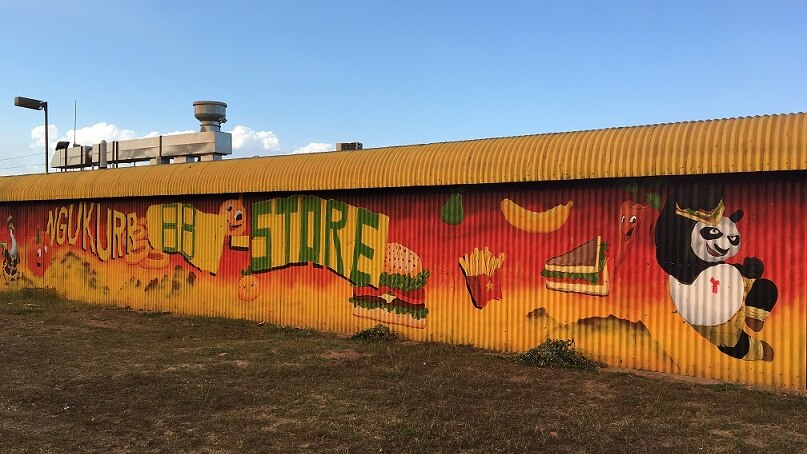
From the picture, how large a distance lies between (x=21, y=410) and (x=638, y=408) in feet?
23.4

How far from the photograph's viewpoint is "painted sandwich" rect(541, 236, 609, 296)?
31.4 feet

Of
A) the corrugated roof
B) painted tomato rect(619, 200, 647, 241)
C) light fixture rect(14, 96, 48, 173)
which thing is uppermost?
light fixture rect(14, 96, 48, 173)

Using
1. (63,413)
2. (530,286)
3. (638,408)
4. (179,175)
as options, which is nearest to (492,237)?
(530,286)

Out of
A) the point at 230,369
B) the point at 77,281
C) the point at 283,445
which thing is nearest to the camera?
the point at 283,445

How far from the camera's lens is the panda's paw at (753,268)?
8414 millimetres

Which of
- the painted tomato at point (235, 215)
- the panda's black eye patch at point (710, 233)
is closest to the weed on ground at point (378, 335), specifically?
the painted tomato at point (235, 215)

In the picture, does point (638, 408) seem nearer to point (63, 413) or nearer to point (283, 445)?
point (283, 445)

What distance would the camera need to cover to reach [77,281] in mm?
16953

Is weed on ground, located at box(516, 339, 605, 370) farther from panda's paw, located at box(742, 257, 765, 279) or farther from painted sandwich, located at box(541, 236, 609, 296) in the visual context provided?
panda's paw, located at box(742, 257, 765, 279)

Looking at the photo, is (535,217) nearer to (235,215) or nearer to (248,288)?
Answer: (248,288)

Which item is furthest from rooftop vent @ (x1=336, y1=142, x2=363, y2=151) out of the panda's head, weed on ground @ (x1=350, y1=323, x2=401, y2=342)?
the panda's head

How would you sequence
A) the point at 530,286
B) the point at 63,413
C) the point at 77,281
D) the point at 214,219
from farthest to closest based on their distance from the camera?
the point at 77,281 → the point at 214,219 → the point at 530,286 → the point at 63,413

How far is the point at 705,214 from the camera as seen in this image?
344 inches

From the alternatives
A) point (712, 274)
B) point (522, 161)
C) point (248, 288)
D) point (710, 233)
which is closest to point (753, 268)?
point (712, 274)
